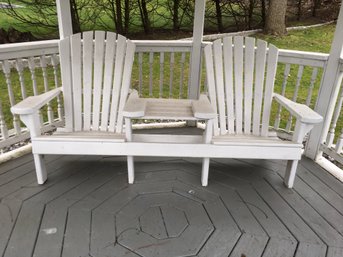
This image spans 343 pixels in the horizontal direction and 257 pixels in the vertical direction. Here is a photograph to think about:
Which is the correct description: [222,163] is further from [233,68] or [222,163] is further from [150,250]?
[150,250]

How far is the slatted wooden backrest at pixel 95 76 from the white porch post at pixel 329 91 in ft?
5.36

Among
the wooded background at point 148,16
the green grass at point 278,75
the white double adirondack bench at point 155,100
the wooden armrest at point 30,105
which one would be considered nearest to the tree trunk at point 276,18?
the wooded background at point 148,16

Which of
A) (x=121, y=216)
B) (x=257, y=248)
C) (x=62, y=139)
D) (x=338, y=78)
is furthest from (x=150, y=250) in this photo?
(x=338, y=78)

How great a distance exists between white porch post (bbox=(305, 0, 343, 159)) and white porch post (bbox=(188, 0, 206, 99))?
1.17m

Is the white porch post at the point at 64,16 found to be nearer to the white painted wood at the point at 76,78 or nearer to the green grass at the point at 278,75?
the white painted wood at the point at 76,78

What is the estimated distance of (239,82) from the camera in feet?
8.35

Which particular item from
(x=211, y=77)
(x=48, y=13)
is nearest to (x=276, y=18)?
(x=48, y=13)

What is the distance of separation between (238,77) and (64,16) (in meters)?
1.62

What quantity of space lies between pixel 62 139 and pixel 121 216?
69 centimetres

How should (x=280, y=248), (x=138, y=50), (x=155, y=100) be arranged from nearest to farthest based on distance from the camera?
(x=280, y=248), (x=155, y=100), (x=138, y=50)

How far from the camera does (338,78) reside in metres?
2.44

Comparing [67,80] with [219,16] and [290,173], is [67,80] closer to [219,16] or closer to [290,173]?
[290,173]

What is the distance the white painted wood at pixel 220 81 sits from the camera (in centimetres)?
251

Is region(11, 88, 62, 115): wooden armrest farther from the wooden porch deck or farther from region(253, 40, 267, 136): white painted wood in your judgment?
region(253, 40, 267, 136): white painted wood
